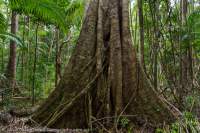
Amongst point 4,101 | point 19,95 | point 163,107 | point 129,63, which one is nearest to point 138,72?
point 129,63

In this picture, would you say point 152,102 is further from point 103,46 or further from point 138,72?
point 103,46

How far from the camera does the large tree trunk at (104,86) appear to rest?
5.00 m

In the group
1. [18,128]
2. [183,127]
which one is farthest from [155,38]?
[18,128]

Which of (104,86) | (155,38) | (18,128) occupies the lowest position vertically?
(18,128)

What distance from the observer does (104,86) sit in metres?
5.11

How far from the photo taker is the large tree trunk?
500cm

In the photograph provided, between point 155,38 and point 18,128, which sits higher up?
point 155,38

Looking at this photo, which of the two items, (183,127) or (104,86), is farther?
(104,86)

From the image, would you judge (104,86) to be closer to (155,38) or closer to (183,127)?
(183,127)

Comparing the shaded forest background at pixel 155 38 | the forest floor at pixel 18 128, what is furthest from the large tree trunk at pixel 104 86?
the shaded forest background at pixel 155 38

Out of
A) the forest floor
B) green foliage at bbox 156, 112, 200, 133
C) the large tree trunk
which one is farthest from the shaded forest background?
the forest floor

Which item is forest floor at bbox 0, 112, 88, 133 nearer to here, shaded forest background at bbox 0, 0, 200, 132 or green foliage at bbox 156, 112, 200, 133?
green foliage at bbox 156, 112, 200, 133

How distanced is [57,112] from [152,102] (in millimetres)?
1389

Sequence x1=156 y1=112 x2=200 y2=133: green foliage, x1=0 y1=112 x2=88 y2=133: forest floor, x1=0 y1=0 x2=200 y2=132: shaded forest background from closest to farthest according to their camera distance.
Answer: x1=156 y1=112 x2=200 y2=133: green foliage → x1=0 y1=112 x2=88 y2=133: forest floor → x1=0 y1=0 x2=200 y2=132: shaded forest background
